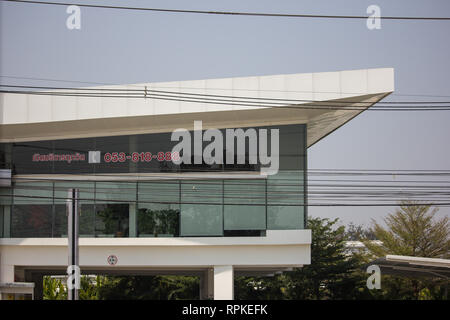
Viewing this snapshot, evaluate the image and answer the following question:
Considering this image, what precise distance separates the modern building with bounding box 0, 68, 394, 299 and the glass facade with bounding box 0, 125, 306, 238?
33 millimetres

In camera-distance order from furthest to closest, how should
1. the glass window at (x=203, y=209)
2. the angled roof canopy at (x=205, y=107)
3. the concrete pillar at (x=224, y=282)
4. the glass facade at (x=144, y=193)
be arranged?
the glass window at (x=203, y=209) → the glass facade at (x=144, y=193) → the concrete pillar at (x=224, y=282) → the angled roof canopy at (x=205, y=107)

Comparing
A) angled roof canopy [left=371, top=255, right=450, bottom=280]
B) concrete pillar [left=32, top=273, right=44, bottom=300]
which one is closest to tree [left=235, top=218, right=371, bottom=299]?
angled roof canopy [left=371, top=255, right=450, bottom=280]

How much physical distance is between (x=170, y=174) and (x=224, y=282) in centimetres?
382

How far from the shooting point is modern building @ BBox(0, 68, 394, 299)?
19250 millimetres

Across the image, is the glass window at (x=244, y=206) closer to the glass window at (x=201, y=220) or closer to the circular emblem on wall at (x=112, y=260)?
the glass window at (x=201, y=220)

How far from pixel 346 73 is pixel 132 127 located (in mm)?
7160

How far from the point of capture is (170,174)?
2069 cm

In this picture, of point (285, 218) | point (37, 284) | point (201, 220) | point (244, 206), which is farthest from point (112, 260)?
point (37, 284)

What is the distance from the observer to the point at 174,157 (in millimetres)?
20875

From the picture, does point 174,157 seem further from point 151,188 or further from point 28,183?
point 28,183

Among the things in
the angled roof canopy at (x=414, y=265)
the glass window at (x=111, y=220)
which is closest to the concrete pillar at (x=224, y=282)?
the glass window at (x=111, y=220)

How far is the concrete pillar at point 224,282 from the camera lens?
1980cm

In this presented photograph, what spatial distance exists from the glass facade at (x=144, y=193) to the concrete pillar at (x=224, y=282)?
1.13 metres
